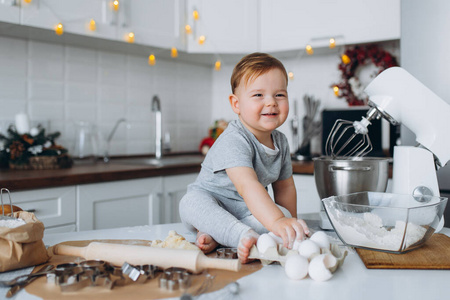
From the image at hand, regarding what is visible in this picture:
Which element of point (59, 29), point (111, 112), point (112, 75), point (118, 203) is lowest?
point (118, 203)

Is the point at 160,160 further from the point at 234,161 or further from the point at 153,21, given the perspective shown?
the point at 234,161

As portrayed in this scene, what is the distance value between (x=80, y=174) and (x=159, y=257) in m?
1.18

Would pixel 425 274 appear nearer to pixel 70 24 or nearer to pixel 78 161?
pixel 70 24

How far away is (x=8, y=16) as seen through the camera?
182cm

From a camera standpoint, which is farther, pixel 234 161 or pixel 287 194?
pixel 287 194

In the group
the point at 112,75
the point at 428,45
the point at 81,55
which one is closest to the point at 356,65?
the point at 428,45

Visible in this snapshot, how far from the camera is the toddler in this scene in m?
0.88

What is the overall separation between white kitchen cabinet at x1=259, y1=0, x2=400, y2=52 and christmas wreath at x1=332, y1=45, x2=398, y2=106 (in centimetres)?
21

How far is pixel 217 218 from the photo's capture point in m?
0.90

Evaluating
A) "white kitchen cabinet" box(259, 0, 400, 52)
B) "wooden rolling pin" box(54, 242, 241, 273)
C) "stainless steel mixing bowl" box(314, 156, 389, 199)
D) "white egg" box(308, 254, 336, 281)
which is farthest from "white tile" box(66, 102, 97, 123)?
"white egg" box(308, 254, 336, 281)

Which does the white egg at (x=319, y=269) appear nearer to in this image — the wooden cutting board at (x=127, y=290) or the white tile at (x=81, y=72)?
the wooden cutting board at (x=127, y=290)

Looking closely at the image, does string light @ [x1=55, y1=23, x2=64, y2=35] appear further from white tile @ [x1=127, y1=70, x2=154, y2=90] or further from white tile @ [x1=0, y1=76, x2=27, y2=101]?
white tile @ [x1=127, y1=70, x2=154, y2=90]

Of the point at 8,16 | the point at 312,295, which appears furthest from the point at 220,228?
the point at 8,16

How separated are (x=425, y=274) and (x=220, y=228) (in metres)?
0.37
